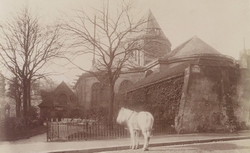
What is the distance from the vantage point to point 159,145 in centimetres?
934

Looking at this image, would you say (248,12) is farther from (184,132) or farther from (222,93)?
(184,132)

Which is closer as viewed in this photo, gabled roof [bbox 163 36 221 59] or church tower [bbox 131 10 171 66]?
church tower [bbox 131 10 171 66]

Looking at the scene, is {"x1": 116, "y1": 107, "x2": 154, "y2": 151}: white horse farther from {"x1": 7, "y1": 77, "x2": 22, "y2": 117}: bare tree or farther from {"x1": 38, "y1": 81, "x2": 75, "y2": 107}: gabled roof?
{"x1": 38, "y1": 81, "x2": 75, "y2": 107}: gabled roof

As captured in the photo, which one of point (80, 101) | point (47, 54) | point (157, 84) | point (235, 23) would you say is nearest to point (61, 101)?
point (80, 101)

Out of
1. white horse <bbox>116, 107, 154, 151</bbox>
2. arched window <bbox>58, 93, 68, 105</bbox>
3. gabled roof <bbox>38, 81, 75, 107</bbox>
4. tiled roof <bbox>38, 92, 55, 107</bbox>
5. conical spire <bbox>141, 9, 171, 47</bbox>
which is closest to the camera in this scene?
white horse <bbox>116, 107, 154, 151</bbox>

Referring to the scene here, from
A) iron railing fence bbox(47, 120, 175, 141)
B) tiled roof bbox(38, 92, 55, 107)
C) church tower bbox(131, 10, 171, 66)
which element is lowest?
iron railing fence bbox(47, 120, 175, 141)

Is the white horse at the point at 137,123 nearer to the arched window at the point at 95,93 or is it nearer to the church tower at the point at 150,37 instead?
the church tower at the point at 150,37

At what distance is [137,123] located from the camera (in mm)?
8953

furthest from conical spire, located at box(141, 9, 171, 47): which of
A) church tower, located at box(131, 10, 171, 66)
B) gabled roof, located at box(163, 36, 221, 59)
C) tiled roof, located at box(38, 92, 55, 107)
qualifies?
tiled roof, located at box(38, 92, 55, 107)

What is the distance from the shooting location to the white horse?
8470 mm

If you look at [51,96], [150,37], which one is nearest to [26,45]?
[150,37]

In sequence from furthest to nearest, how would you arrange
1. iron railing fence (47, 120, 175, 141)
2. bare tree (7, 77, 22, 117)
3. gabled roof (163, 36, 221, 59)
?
1. gabled roof (163, 36, 221, 59)
2. bare tree (7, 77, 22, 117)
3. iron railing fence (47, 120, 175, 141)

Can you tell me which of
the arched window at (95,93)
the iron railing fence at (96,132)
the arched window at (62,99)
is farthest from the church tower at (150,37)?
the arched window at (95,93)

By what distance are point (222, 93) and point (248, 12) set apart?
456 centimetres
